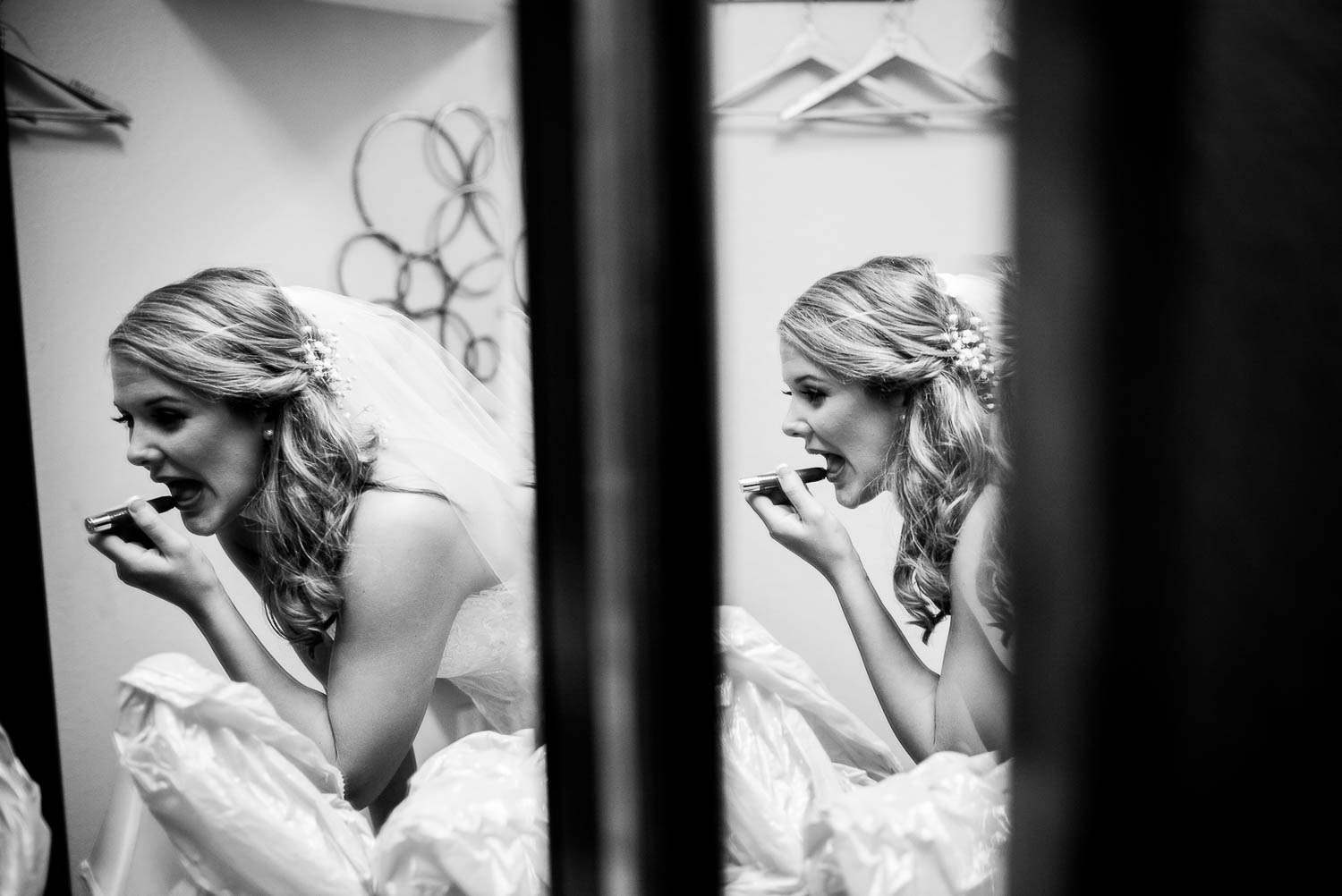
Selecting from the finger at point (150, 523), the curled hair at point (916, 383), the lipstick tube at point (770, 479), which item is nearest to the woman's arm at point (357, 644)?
the finger at point (150, 523)

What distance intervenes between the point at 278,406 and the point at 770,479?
1.66ft

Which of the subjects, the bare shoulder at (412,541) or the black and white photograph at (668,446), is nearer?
the black and white photograph at (668,446)

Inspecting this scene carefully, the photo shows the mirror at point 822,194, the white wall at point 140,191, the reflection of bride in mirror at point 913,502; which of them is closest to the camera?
the mirror at point 822,194

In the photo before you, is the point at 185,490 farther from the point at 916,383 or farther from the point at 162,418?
the point at 916,383

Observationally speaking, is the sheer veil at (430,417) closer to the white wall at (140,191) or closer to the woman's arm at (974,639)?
the white wall at (140,191)

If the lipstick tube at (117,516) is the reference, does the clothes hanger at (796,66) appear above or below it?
above

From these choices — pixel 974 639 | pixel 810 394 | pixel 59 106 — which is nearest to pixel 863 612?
pixel 974 639

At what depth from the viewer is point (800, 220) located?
28.4 inches

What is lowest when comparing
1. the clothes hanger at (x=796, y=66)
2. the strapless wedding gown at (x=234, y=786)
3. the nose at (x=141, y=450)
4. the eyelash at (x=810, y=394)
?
the strapless wedding gown at (x=234, y=786)

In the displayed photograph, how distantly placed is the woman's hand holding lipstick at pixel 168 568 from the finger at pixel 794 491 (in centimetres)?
59

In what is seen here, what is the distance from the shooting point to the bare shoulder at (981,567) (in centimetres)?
76

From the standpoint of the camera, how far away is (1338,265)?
1.07ft

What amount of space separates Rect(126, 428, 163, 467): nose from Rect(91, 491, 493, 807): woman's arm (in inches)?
2.1

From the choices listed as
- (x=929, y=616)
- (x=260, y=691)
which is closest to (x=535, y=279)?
(x=929, y=616)
